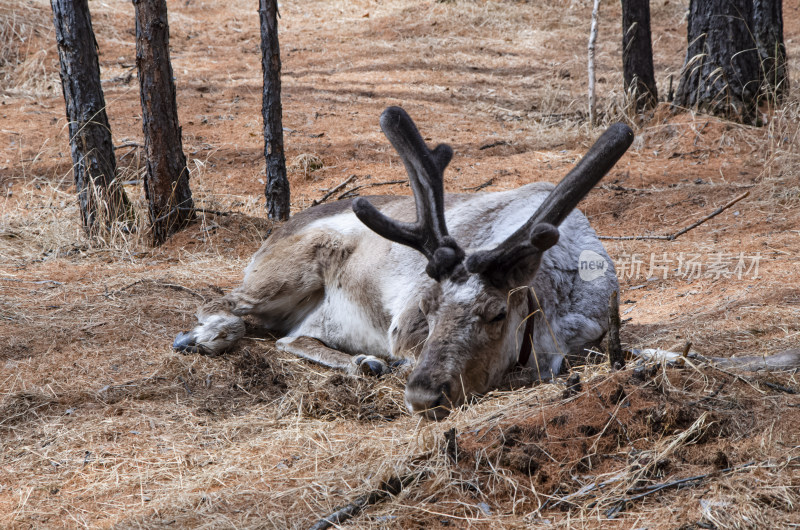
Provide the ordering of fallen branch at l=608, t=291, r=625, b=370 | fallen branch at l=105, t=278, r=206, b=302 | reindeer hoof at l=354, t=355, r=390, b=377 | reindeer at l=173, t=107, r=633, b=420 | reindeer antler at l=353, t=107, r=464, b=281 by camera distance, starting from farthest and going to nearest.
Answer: fallen branch at l=105, t=278, r=206, b=302 < reindeer hoof at l=354, t=355, r=390, b=377 < reindeer antler at l=353, t=107, r=464, b=281 < reindeer at l=173, t=107, r=633, b=420 < fallen branch at l=608, t=291, r=625, b=370

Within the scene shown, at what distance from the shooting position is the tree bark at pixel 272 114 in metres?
7.44

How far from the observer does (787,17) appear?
1772 centimetres

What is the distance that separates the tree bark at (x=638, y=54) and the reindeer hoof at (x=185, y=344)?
7.72 meters

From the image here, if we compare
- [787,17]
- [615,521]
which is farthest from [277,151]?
[787,17]

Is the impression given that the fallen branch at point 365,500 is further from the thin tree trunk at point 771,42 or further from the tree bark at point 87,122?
the thin tree trunk at point 771,42

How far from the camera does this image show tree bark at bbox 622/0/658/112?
10.4 m

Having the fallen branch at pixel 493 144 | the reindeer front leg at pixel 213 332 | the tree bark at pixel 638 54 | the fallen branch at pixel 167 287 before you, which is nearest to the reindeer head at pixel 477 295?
the reindeer front leg at pixel 213 332

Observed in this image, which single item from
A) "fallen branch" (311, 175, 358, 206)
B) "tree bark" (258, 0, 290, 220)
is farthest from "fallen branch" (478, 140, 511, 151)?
"tree bark" (258, 0, 290, 220)

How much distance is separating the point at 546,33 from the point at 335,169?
10.1m

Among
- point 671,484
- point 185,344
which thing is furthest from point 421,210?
point 671,484

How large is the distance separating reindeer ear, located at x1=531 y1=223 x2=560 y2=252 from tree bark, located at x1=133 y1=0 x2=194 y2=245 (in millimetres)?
4636

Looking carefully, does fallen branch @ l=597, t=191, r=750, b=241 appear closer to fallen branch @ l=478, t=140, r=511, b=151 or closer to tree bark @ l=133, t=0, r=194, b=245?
fallen branch @ l=478, t=140, r=511, b=151

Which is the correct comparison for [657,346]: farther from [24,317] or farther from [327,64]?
[327,64]

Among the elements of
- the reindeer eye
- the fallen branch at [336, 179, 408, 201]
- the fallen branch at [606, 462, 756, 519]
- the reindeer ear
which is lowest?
the fallen branch at [336, 179, 408, 201]
